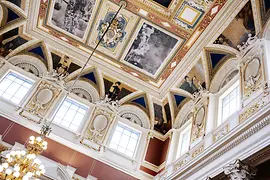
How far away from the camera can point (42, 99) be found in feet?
36.5

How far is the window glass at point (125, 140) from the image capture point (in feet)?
38.1

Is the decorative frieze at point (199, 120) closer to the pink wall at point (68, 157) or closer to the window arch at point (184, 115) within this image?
the window arch at point (184, 115)

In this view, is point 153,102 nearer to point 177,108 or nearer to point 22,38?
point 177,108

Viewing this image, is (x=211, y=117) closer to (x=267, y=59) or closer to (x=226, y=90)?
(x=226, y=90)

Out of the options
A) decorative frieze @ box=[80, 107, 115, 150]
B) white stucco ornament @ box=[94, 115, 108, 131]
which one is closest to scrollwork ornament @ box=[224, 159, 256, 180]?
decorative frieze @ box=[80, 107, 115, 150]

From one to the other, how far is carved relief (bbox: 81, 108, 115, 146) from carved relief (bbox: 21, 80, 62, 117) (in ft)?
6.09

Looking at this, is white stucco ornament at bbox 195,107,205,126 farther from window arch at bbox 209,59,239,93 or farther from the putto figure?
the putto figure

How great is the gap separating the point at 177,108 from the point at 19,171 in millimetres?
7488

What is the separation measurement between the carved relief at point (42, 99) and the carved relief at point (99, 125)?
186 cm

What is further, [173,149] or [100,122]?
[100,122]

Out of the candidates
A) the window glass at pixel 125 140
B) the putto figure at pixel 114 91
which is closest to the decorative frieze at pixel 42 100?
the putto figure at pixel 114 91

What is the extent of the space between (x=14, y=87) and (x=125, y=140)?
16.9 ft

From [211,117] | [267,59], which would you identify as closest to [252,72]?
[267,59]

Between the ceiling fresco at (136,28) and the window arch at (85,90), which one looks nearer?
the ceiling fresco at (136,28)
